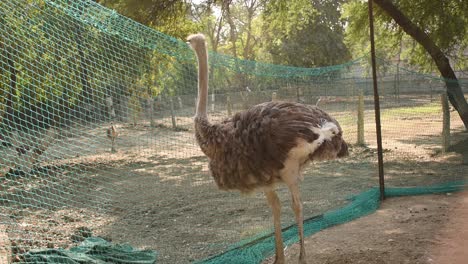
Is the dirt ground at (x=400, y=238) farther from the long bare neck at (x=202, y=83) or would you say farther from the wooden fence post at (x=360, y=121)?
the wooden fence post at (x=360, y=121)

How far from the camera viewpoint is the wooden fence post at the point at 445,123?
7648 mm

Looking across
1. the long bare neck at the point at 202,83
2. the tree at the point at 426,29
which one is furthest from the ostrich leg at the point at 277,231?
the tree at the point at 426,29

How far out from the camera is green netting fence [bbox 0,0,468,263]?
4281 millimetres

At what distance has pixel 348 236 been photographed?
14.3 feet

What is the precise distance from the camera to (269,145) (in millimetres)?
3518

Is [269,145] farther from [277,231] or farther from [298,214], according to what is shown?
[277,231]

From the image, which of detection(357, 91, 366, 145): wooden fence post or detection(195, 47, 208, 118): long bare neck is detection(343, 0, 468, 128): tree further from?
detection(195, 47, 208, 118): long bare neck

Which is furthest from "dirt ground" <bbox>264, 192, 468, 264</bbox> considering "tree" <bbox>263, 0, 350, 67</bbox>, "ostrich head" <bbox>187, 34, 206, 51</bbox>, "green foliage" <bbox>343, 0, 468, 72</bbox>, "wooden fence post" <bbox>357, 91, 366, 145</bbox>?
"tree" <bbox>263, 0, 350, 67</bbox>

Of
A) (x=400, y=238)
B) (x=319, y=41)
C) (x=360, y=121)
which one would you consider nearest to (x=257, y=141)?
(x=400, y=238)

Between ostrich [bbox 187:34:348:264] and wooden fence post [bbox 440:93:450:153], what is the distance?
4.51 metres

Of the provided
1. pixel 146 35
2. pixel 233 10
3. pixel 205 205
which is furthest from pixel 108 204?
pixel 233 10

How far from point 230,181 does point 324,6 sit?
22.7m

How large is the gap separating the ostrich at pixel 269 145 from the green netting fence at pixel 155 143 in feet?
2.48

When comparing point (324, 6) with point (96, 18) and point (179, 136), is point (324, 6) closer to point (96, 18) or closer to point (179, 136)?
point (179, 136)
